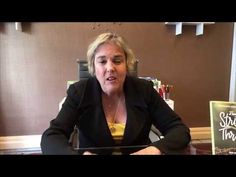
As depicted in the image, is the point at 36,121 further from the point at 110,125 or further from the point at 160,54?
the point at 110,125

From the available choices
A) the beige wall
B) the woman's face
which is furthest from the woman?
the beige wall

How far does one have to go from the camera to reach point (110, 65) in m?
1.05

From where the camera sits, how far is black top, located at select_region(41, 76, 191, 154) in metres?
1.01

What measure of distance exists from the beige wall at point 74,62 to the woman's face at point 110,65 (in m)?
1.38

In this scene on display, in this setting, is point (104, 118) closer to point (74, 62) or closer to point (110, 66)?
point (110, 66)

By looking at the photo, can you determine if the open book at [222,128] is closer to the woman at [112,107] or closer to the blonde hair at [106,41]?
the woman at [112,107]

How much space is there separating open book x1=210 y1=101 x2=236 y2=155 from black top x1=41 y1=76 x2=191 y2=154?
0.75 feet

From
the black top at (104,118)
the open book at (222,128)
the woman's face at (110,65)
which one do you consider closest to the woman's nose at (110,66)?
the woman's face at (110,65)

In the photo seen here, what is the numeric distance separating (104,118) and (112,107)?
0.29 ft

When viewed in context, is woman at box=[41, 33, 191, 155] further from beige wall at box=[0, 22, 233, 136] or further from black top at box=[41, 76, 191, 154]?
beige wall at box=[0, 22, 233, 136]

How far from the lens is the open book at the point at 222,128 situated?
69 centimetres
